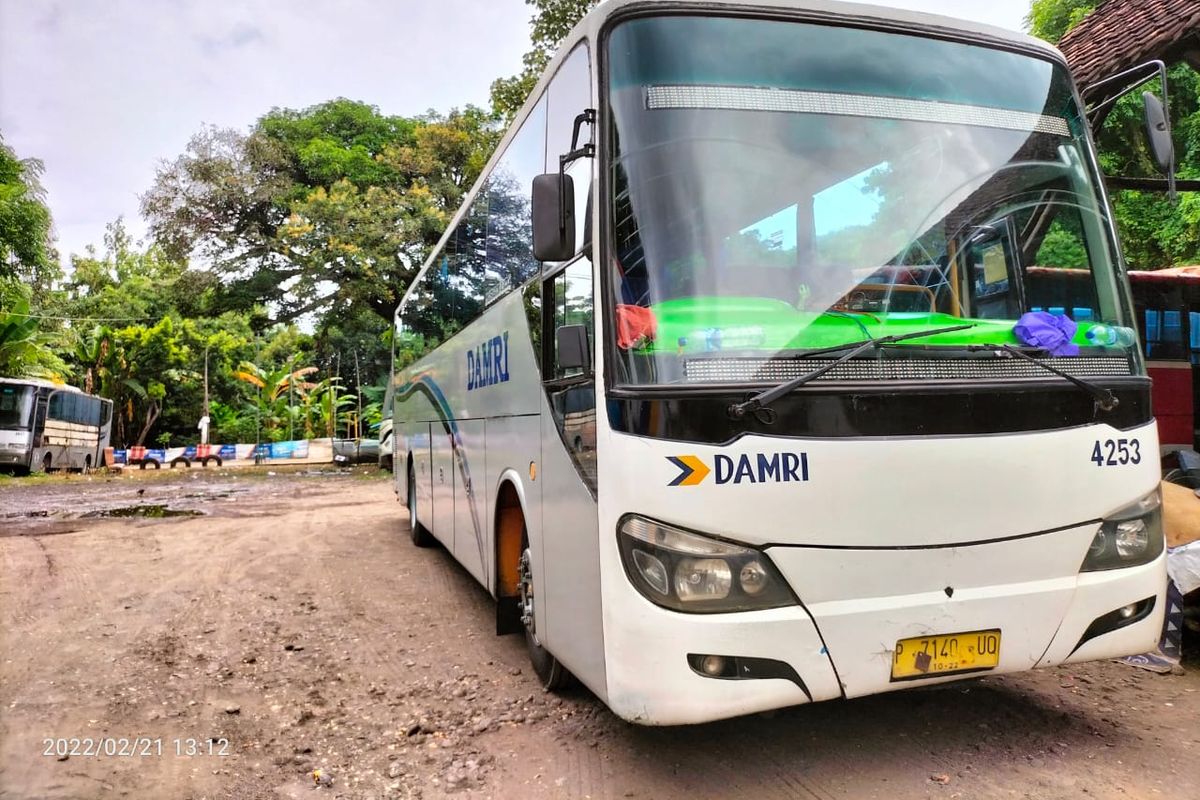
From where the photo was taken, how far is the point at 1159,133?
3828 millimetres

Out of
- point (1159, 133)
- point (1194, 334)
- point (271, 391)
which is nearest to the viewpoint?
point (1159, 133)

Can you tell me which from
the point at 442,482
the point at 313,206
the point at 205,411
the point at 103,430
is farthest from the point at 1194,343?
the point at 205,411

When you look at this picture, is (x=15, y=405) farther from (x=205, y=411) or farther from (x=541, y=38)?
(x=541, y=38)

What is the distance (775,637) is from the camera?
2.87 meters

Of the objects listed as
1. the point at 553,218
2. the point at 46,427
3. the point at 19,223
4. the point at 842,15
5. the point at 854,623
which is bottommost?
the point at 854,623

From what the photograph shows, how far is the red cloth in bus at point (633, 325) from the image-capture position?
9.86 ft

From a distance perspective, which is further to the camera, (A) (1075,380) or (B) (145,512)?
(B) (145,512)

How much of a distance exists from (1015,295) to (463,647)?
3.95m

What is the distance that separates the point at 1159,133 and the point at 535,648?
4.02 metres

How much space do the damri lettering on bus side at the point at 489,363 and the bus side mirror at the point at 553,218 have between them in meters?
1.47

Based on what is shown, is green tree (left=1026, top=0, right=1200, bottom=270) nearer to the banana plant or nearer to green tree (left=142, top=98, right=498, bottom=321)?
green tree (left=142, top=98, right=498, bottom=321)

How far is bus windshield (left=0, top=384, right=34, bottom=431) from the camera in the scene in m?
22.5

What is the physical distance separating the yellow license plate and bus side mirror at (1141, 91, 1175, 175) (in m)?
2.38

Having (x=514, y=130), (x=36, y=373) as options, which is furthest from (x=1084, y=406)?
(x=36, y=373)
